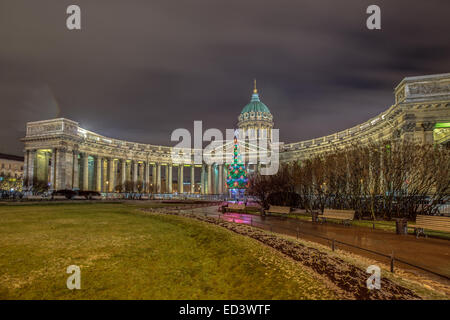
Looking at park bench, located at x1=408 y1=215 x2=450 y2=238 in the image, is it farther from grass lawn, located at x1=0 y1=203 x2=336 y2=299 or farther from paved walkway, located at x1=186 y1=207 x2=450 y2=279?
grass lawn, located at x1=0 y1=203 x2=336 y2=299

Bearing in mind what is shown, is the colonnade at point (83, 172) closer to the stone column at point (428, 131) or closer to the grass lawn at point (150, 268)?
the grass lawn at point (150, 268)

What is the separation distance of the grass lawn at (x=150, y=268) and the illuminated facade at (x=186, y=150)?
2506cm

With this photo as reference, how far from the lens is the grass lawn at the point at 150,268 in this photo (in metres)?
5.57

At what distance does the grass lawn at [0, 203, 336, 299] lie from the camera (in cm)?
557

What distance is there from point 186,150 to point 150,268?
84181mm

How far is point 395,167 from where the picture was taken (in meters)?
18.3

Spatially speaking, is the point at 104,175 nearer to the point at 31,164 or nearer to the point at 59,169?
the point at 31,164

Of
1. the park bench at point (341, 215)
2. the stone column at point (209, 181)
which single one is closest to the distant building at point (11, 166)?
the stone column at point (209, 181)

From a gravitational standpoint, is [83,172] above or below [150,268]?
above

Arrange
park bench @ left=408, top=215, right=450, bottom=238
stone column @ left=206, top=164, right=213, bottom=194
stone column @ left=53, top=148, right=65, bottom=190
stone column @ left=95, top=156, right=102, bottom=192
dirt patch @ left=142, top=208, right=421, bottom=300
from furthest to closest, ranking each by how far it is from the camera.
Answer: stone column @ left=206, top=164, right=213, bottom=194 < stone column @ left=95, top=156, right=102, bottom=192 < stone column @ left=53, top=148, right=65, bottom=190 < park bench @ left=408, top=215, right=450, bottom=238 < dirt patch @ left=142, top=208, right=421, bottom=300

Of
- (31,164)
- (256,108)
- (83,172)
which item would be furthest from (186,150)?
(31,164)

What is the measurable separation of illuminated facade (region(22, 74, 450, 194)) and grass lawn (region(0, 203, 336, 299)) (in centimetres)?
2506

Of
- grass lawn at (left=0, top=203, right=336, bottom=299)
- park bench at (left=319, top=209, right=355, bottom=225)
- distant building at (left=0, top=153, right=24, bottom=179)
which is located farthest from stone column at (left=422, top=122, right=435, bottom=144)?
distant building at (left=0, top=153, right=24, bottom=179)

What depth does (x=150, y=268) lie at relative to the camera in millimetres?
6953
